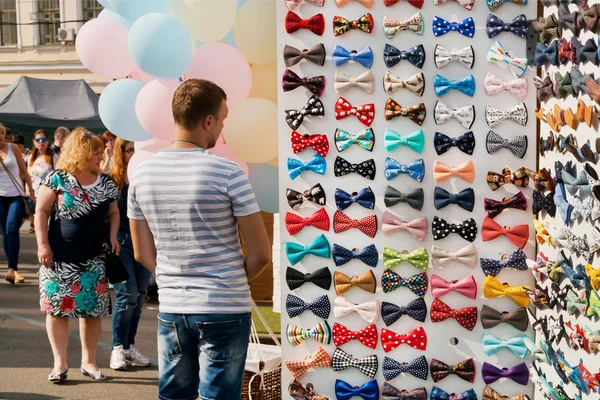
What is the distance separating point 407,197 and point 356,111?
0.44m

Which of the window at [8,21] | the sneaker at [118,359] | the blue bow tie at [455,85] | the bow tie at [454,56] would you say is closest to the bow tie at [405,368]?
the blue bow tie at [455,85]

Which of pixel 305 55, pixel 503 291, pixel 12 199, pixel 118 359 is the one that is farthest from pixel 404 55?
pixel 12 199

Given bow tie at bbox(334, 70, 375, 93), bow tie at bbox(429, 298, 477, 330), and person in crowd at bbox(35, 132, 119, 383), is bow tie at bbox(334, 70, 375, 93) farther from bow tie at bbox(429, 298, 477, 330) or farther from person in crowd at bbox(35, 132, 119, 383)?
person in crowd at bbox(35, 132, 119, 383)

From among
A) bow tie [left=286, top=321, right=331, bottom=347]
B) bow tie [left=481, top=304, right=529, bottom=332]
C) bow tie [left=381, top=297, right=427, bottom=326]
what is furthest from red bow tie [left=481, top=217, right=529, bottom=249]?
bow tie [left=286, top=321, right=331, bottom=347]

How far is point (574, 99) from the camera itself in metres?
2.94

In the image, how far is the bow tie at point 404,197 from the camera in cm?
368

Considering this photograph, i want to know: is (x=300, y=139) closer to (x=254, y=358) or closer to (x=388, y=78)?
(x=388, y=78)

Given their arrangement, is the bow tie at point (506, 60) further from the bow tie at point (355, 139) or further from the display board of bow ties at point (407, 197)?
the bow tie at point (355, 139)

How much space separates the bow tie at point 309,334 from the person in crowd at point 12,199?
6.34 metres

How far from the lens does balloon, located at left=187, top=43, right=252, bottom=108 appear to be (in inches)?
172

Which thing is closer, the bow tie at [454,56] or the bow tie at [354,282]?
the bow tie at [454,56]

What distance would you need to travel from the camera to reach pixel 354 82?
12.3ft

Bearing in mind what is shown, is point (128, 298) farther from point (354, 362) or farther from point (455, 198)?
point (455, 198)

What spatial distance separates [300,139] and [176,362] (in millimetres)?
1185
